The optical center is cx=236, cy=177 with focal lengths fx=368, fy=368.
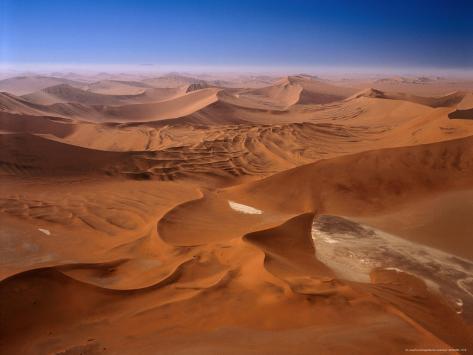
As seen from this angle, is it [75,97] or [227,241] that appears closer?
[227,241]

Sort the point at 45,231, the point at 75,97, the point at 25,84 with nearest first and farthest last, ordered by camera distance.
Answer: the point at 45,231 → the point at 75,97 → the point at 25,84

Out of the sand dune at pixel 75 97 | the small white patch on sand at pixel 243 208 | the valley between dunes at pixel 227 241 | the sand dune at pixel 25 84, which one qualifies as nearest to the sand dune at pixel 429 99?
the valley between dunes at pixel 227 241

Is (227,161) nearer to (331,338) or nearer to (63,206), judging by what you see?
(63,206)

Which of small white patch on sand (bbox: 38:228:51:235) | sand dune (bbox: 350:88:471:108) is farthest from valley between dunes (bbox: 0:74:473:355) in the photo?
Answer: sand dune (bbox: 350:88:471:108)

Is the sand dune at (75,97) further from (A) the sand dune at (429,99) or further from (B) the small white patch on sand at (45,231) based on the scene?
(B) the small white patch on sand at (45,231)

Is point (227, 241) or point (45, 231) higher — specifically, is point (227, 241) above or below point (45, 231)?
above

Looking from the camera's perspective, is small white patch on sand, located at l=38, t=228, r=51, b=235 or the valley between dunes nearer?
the valley between dunes

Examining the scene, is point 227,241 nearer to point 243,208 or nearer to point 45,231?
point 243,208

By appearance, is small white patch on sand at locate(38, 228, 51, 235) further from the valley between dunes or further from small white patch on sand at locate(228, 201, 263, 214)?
small white patch on sand at locate(228, 201, 263, 214)

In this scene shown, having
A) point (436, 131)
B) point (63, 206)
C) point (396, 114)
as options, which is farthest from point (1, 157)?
point (396, 114)

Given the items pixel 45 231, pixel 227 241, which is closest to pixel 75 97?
pixel 45 231
